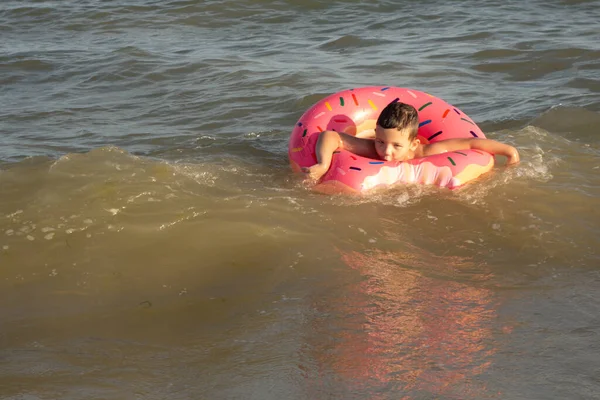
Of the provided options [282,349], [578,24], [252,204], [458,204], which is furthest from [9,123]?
[578,24]

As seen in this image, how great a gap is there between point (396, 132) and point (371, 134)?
77 centimetres

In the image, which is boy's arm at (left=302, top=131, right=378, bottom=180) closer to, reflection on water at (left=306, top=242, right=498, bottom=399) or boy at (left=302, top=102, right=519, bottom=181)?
boy at (left=302, top=102, right=519, bottom=181)

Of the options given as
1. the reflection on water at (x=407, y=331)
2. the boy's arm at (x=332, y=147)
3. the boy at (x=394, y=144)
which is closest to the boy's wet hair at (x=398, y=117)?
the boy at (x=394, y=144)

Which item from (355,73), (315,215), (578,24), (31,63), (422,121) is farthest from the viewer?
(578,24)

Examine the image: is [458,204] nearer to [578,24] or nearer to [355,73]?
[355,73]

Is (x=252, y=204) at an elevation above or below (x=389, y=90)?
below

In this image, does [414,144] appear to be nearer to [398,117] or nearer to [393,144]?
[393,144]

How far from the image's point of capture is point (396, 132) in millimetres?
5367

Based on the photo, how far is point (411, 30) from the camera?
11000mm

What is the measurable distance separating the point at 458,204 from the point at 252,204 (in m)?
1.25

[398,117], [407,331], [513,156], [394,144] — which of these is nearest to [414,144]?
[394,144]

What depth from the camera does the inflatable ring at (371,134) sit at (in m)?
5.38

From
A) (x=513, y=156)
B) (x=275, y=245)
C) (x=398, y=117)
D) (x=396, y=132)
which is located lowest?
(x=275, y=245)

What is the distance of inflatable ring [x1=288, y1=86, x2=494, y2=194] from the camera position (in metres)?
5.38
